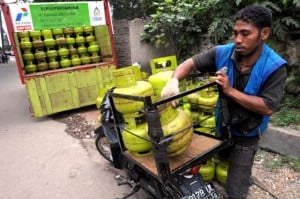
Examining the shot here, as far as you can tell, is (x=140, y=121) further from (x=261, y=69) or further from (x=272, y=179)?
(x=272, y=179)

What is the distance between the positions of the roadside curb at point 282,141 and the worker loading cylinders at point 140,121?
5.51 feet

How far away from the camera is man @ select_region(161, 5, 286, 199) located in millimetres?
1756

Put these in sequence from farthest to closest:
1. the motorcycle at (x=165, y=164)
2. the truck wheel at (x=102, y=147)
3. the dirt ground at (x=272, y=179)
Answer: the truck wheel at (x=102, y=147), the dirt ground at (x=272, y=179), the motorcycle at (x=165, y=164)

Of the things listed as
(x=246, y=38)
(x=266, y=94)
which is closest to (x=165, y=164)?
(x=266, y=94)

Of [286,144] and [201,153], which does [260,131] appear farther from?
[286,144]

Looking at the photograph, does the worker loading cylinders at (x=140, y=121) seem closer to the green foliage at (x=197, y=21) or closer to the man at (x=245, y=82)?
the man at (x=245, y=82)

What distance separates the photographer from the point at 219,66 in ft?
7.05

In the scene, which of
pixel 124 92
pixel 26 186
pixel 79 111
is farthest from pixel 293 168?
pixel 79 111

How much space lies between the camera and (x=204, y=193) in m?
2.22

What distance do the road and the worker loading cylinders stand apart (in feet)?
3.25

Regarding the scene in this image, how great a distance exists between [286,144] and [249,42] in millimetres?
1886

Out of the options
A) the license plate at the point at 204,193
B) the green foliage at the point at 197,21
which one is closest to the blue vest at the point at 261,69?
the license plate at the point at 204,193

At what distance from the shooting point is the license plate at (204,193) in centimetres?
216

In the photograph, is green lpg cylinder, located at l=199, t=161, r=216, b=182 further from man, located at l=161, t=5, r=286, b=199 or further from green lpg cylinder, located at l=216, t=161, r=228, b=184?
man, located at l=161, t=5, r=286, b=199
